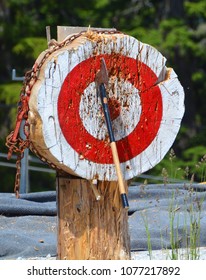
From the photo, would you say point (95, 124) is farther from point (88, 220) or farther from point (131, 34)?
point (131, 34)

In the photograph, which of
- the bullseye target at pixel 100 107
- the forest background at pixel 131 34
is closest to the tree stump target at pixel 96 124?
the bullseye target at pixel 100 107

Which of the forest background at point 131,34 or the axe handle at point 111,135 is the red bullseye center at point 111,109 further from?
the forest background at point 131,34

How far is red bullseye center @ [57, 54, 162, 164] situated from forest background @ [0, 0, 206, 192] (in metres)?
10.5

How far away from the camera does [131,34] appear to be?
16422 mm

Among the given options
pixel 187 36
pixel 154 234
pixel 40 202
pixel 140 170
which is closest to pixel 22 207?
pixel 40 202

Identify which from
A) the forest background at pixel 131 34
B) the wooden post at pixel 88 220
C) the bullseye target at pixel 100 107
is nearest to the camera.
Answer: the bullseye target at pixel 100 107

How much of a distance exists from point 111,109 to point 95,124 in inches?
4.4

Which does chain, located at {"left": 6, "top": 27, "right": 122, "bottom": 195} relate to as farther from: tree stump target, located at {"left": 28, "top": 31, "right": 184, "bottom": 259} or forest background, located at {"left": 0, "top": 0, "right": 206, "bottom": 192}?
forest background, located at {"left": 0, "top": 0, "right": 206, "bottom": 192}

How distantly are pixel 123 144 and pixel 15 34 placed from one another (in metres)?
13.0

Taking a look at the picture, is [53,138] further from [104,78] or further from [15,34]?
[15,34]

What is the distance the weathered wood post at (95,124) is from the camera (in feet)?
13.0

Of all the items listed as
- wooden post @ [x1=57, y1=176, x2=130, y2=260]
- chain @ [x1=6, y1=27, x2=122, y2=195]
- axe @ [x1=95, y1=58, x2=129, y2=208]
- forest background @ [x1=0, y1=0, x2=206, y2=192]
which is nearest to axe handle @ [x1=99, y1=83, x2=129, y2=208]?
axe @ [x1=95, y1=58, x2=129, y2=208]
